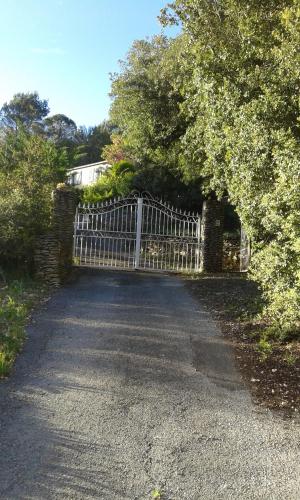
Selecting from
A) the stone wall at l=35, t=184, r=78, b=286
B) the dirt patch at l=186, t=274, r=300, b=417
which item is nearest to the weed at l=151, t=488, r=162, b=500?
the dirt patch at l=186, t=274, r=300, b=417

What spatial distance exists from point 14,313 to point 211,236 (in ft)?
27.4

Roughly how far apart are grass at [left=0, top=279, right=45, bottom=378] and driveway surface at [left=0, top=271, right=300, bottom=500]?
0.51 feet

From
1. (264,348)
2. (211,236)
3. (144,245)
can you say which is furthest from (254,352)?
(144,245)

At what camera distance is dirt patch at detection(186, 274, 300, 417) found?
16.6ft

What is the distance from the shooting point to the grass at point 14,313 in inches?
227

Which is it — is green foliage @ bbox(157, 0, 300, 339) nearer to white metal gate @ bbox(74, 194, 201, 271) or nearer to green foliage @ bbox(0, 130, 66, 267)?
green foliage @ bbox(0, 130, 66, 267)

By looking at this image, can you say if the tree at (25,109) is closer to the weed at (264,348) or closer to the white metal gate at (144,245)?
the white metal gate at (144,245)

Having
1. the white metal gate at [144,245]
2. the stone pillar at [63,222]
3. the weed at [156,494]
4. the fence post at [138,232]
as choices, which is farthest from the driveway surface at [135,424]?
the white metal gate at [144,245]

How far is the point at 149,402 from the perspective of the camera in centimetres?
473

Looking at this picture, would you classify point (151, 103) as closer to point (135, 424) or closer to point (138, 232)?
point (138, 232)

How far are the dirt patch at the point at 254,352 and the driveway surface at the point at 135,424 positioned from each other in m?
0.21

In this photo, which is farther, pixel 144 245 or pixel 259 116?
pixel 144 245

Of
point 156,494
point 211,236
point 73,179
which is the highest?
point 73,179

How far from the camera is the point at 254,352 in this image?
661 centimetres
